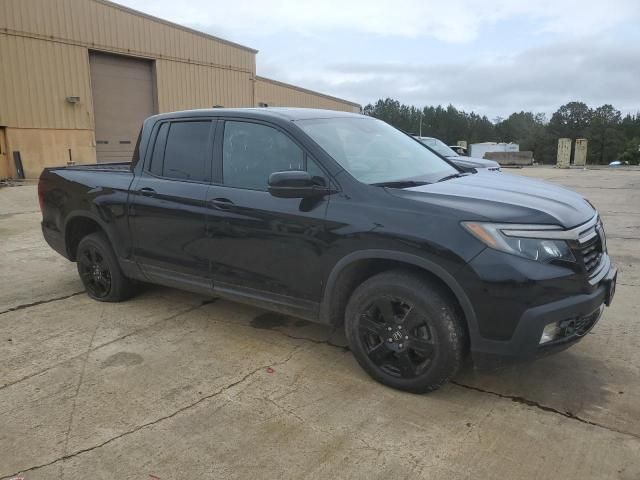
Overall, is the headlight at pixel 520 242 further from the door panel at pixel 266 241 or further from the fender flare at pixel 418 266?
the door panel at pixel 266 241

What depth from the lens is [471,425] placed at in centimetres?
288

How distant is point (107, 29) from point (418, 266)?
62.0 ft

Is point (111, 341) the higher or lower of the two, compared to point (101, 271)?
lower

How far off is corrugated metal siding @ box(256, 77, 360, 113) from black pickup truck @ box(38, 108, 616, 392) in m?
23.1

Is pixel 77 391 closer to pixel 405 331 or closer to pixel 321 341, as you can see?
pixel 321 341

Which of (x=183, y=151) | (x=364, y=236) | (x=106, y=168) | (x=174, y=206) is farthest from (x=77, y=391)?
(x=106, y=168)

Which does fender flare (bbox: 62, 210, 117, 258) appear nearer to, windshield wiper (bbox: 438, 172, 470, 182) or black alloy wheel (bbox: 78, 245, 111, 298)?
black alloy wheel (bbox: 78, 245, 111, 298)

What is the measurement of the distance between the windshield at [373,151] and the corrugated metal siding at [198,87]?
709 inches

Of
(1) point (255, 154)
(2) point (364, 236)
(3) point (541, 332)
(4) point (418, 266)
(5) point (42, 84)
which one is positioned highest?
(5) point (42, 84)

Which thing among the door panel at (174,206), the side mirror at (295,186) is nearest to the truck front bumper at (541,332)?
the side mirror at (295,186)

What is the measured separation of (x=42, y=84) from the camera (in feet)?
56.2

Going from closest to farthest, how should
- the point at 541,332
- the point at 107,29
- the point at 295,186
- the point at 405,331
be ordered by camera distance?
1. the point at 541,332
2. the point at 405,331
3. the point at 295,186
4. the point at 107,29

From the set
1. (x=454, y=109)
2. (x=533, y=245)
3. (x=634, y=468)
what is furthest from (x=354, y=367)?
(x=454, y=109)

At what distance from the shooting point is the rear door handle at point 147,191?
168 inches
